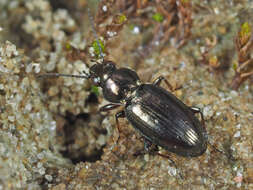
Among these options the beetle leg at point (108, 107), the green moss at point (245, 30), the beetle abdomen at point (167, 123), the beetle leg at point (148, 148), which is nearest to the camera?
the beetle abdomen at point (167, 123)

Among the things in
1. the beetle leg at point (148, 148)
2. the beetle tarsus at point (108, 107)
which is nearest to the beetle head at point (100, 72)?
the beetle tarsus at point (108, 107)

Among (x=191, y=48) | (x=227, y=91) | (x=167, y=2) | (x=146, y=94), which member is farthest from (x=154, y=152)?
(x=167, y=2)

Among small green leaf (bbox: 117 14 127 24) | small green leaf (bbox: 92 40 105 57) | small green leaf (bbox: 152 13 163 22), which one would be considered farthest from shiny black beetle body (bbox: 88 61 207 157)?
small green leaf (bbox: 152 13 163 22)

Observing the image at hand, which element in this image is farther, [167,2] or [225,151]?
[167,2]

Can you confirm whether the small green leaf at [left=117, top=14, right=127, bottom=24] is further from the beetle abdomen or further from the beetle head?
the beetle abdomen

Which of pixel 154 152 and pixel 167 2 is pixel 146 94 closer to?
pixel 154 152

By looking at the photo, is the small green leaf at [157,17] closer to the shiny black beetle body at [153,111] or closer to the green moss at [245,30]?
the shiny black beetle body at [153,111]

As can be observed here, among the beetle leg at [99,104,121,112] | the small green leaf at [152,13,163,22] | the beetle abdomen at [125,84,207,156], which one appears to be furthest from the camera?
the small green leaf at [152,13,163,22]

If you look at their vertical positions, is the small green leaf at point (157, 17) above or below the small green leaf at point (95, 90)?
above

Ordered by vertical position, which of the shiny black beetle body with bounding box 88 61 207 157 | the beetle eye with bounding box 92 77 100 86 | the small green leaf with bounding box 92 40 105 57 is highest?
the small green leaf with bounding box 92 40 105 57
